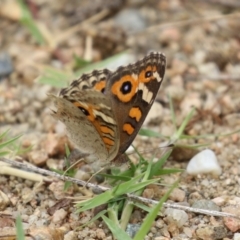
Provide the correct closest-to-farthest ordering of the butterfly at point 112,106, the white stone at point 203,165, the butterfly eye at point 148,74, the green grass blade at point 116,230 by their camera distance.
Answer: the green grass blade at point 116,230 < the butterfly at point 112,106 < the butterfly eye at point 148,74 < the white stone at point 203,165

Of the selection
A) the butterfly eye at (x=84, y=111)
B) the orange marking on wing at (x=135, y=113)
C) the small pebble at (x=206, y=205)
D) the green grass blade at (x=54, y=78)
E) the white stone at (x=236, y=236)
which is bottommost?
the white stone at (x=236, y=236)

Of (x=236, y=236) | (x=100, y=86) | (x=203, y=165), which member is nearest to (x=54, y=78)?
(x=100, y=86)

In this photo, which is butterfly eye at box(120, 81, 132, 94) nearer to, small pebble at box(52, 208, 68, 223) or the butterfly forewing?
the butterfly forewing

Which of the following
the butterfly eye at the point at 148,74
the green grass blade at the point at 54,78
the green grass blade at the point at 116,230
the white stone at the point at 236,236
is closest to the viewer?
the green grass blade at the point at 116,230

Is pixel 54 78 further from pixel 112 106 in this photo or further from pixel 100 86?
pixel 112 106

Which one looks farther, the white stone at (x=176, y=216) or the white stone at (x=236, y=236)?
the white stone at (x=176, y=216)

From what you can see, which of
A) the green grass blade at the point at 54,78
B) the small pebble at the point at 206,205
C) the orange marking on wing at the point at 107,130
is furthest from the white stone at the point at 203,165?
the green grass blade at the point at 54,78

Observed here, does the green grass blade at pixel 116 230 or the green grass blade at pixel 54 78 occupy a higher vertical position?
the green grass blade at pixel 54 78

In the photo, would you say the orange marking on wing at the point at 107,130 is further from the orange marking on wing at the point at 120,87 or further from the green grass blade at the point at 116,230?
the green grass blade at the point at 116,230
